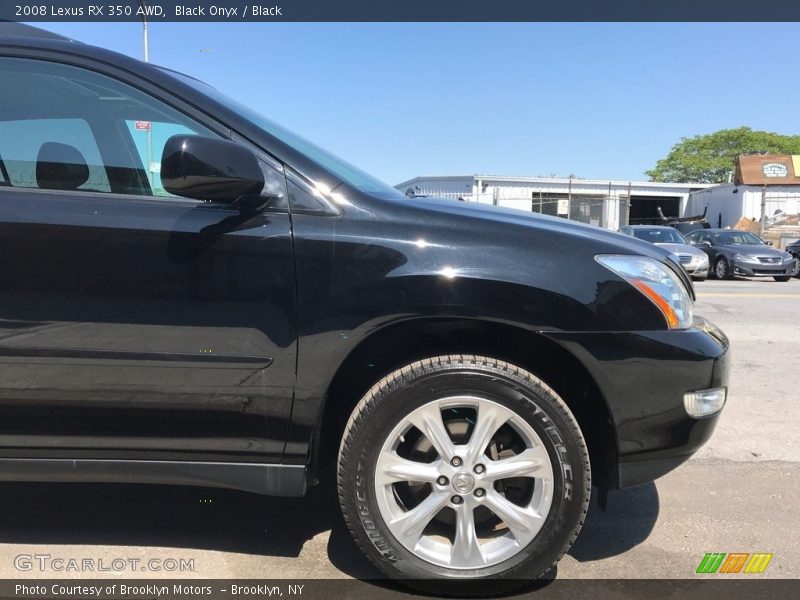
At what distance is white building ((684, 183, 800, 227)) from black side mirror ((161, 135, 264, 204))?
1208 inches

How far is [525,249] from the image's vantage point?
2.14 metres

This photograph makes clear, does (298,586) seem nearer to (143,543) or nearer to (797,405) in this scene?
(143,543)

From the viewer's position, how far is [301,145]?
8.19ft

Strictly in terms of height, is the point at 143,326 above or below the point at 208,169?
below

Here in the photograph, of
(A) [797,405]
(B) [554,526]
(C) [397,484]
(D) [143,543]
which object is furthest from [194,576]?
(A) [797,405]

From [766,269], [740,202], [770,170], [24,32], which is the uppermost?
[770,170]

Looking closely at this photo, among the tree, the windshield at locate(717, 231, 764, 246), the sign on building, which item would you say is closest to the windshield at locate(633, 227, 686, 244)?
the windshield at locate(717, 231, 764, 246)

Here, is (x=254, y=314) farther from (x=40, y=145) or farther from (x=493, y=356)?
(x=40, y=145)

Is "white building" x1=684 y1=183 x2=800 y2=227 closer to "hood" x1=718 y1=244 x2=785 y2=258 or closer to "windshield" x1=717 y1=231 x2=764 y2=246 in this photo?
"windshield" x1=717 y1=231 x2=764 y2=246

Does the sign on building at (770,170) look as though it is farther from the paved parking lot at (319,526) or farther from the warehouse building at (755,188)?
the paved parking lot at (319,526)

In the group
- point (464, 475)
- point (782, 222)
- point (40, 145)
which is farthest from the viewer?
point (782, 222)

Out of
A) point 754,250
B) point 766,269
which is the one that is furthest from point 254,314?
point 754,250

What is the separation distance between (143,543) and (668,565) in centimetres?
→ 219

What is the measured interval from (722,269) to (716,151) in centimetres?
5563
